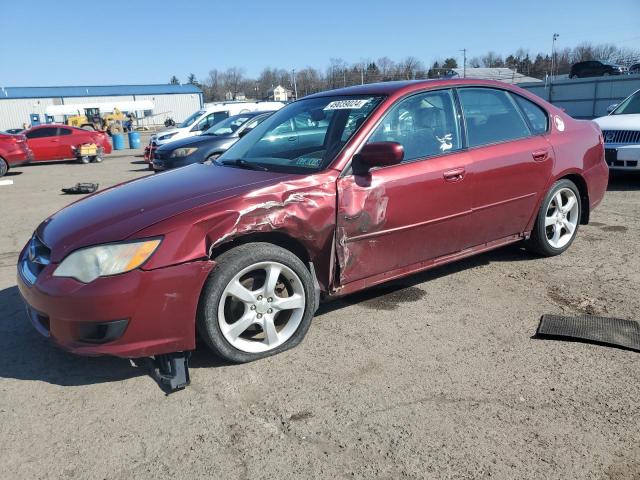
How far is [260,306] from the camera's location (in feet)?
10.3

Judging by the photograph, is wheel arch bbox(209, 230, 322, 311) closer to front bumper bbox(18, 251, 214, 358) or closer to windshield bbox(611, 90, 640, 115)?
front bumper bbox(18, 251, 214, 358)

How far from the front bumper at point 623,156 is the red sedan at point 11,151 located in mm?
15534

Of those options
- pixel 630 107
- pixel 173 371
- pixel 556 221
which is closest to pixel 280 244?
pixel 173 371

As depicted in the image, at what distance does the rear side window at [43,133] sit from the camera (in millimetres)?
18352

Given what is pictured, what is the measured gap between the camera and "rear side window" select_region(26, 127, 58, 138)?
1835cm

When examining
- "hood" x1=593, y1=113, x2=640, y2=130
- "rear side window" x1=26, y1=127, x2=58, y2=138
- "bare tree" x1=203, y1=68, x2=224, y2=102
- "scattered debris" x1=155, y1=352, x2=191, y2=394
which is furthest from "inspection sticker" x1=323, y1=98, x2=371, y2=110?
"bare tree" x1=203, y1=68, x2=224, y2=102

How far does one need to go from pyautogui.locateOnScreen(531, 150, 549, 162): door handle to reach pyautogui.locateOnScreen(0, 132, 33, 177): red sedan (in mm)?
15682

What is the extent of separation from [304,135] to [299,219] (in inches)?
42.9

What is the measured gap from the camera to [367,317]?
12.4 feet

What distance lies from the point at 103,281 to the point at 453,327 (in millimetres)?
2226

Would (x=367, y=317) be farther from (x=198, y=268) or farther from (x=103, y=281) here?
(x=103, y=281)

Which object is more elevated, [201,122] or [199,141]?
[201,122]

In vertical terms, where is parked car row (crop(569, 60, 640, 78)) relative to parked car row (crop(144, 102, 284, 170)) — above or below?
above

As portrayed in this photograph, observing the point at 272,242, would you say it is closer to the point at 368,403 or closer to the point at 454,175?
the point at 368,403
